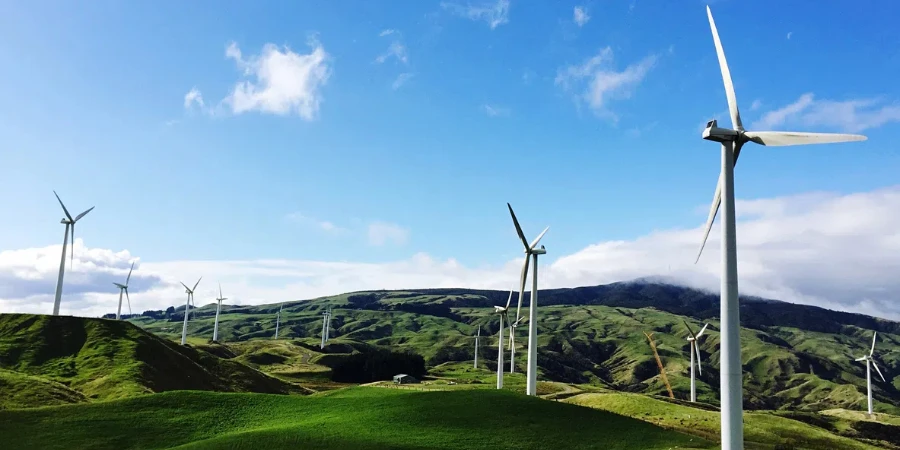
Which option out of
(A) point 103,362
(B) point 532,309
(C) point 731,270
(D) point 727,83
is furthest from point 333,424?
(A) point 103,362

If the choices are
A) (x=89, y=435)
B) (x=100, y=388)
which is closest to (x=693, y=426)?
(x=89, y=435)

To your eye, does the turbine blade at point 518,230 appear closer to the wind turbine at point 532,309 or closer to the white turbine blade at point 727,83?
the wind turbine at point 532,309

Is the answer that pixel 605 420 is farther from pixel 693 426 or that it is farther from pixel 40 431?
pixel 40 431

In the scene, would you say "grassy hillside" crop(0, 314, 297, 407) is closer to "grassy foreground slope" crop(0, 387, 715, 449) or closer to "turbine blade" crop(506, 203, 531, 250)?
"grassy foreground slope" crop(0, 387, 715, 449)

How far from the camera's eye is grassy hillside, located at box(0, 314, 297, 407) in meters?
116

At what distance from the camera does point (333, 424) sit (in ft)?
240

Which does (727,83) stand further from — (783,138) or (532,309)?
(532,309)

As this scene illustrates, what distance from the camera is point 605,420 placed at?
77.8 meters

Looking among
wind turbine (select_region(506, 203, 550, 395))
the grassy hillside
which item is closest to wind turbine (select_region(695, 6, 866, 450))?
wind turbine (select_region(506, 203, 550, 395))

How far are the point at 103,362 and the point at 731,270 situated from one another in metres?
126

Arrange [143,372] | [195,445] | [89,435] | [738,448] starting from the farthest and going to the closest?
[143,372] → [89,435] → [195,445] → [738,448]

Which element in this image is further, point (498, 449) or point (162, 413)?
point (162, 413)

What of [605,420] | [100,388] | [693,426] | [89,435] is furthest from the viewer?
[100,388]

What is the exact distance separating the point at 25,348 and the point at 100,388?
3037cm
